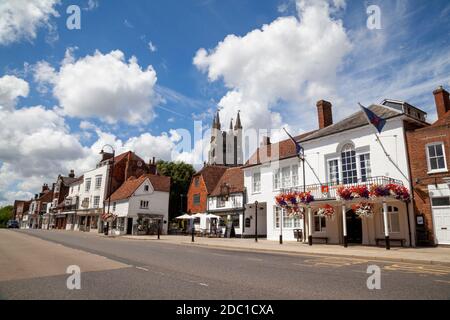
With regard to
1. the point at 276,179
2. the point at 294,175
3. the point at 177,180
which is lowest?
the point at 276,179

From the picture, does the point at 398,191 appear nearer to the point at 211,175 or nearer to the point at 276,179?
the point at 276,179

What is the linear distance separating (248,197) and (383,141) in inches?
583

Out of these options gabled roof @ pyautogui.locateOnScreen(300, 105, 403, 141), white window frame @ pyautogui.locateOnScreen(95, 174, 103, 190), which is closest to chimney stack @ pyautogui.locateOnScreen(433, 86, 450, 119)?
gabled roof @ pyautogui.locateOnScreen(300, 105, 403, 141)

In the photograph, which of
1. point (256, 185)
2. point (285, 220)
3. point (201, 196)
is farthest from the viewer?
point (201, 196)

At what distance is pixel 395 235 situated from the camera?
20.0 metres

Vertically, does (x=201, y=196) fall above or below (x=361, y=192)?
above

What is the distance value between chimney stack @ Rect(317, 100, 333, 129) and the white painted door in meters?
12.1

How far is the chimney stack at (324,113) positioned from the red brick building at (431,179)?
8.98m

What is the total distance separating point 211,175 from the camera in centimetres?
4156

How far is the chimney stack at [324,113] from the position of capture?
28.2m

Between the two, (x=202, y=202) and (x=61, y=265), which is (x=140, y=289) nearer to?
(x=61, y=265)

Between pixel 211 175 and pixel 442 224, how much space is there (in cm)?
2748
